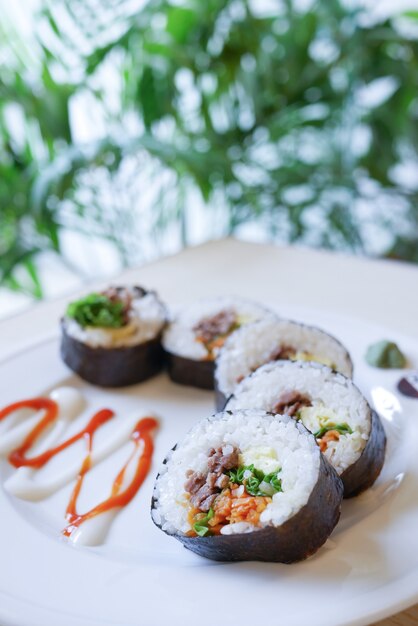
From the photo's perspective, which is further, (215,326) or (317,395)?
(215,326)

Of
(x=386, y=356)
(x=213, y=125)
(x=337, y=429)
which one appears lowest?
(x=386, y=356)

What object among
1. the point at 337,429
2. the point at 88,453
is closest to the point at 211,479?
the point at 337,429

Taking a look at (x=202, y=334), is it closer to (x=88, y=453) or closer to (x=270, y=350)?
(x=270, y=350)

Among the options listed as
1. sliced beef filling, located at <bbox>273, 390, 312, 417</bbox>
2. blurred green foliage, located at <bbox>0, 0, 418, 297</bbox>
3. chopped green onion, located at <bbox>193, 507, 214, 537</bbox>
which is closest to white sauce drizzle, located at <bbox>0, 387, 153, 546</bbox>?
chopped green onion, located at <bbox>193, 507, 214, 537</bbox>

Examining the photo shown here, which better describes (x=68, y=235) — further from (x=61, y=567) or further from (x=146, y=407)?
(x=61, y=567)

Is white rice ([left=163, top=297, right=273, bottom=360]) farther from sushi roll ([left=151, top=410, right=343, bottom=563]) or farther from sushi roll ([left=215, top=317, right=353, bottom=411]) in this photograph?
sushi roll ([left=151, top=410, right=343, bottom=563])

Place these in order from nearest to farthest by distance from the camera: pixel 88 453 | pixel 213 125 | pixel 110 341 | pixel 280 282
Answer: pixel 88 453 < pixel 110 341 < pixel 280 282 < pixel 213 125
